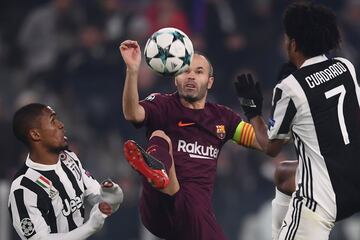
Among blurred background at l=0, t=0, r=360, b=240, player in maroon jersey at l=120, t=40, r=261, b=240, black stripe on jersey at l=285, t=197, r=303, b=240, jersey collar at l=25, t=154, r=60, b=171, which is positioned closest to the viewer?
black stripe on jersey at l=285, t=197, r=303, b=240

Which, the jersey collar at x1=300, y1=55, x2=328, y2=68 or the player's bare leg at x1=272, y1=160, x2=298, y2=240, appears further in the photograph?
the player's bare leg at x1=272, y1=160, x2=298, y2=240

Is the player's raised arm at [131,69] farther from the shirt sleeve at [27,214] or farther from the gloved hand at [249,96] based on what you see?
the shirt sleeve at [27,214]

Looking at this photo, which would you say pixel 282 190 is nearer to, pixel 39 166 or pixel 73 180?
pixel 73 180

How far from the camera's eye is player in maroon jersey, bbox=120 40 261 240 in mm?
7695

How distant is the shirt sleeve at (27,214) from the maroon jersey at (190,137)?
1.03m

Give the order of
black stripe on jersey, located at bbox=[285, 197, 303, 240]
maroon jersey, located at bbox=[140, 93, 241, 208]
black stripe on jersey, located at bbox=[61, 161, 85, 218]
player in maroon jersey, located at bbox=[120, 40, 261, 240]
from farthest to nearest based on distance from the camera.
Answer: maroon jersey, located at bbox=[140, 93, 241, 208]
player in maroon jersey, located at bbox=[120, 40, 261, 240]
black stripe on jersey, located at bbox=[61, 161, 85, 218]
black stripe on jersey, located at bbox=[285, 197, 303, 240]

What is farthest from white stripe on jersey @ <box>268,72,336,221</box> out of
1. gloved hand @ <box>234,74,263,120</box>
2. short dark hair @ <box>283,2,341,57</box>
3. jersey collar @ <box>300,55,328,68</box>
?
gloved hand @ <box>234,74,263,120</box>

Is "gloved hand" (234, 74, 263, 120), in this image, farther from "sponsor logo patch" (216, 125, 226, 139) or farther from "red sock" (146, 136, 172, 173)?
"red sock" (146, 136, 172, 173)

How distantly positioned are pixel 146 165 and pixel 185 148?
63cm

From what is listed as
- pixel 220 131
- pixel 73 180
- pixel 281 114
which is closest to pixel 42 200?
pixel 73 180

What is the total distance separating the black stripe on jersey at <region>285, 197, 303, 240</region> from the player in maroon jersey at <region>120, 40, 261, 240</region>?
80 cm

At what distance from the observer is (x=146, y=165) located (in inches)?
287

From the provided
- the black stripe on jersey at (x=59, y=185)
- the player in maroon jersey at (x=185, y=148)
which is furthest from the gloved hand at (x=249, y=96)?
the black stripe on jersey at (x=59, y=185)

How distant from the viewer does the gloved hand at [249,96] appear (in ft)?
25.5
